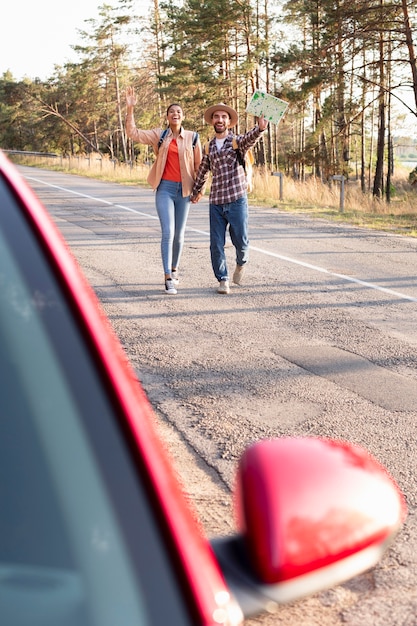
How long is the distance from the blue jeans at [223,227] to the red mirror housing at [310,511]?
22.4 ft

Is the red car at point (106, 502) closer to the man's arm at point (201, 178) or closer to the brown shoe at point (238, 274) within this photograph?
the man's arm at point (201, 178)

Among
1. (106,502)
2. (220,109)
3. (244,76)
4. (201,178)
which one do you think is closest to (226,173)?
(201,178)

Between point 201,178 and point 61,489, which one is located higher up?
point 201,178

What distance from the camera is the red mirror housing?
1.08 m

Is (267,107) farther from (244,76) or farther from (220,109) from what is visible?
(244,76)

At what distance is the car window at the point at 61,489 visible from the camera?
962 mm

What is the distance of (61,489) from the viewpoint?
103cm

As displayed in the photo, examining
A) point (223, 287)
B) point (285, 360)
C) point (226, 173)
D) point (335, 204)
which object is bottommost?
point (285, 360)

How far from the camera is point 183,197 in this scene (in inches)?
323

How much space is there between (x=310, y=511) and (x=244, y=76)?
45952 millimetres

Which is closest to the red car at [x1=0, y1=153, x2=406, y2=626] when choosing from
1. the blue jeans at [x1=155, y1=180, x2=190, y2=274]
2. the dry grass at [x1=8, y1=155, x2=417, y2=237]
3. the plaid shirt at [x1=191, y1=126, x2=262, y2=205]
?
Result: the plaid shirt at [x1=191, y1=126, x2=262, y2=205]

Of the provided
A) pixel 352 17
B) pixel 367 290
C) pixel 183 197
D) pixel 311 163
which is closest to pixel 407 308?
pixel 367 290

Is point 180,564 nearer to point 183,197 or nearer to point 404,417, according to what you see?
point 404,417

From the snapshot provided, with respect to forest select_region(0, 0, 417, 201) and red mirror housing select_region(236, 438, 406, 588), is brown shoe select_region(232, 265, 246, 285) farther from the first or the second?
forest select_region(0, 0, 417, 201)
